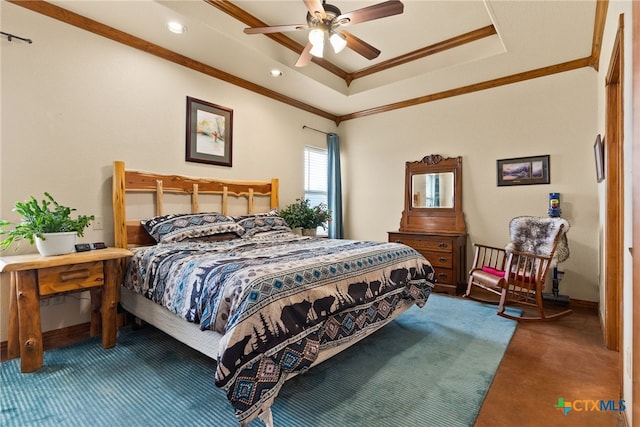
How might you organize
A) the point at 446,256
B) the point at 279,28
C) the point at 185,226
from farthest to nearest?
1. the point at 446,256
2. the point at 185,226
3. the point at 279,28

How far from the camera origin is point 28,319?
2.05 metres

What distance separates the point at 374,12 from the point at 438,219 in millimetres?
2985

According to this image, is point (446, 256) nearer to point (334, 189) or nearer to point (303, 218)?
point (303, 218)

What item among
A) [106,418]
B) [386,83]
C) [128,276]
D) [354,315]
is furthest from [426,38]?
[106,418]

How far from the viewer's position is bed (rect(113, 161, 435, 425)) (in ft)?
4.82

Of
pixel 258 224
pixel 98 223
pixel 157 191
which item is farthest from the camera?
pixel 258 224

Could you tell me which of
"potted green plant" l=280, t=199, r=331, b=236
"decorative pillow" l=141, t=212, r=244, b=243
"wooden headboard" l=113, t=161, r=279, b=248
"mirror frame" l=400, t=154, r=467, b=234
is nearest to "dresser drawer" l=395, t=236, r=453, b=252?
"mirror frame" l=400, t=154, r=467, b=234

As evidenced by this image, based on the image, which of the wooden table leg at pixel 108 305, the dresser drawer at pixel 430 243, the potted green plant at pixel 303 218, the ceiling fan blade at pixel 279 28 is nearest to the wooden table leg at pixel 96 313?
the wooden table leg at pixel 108 305

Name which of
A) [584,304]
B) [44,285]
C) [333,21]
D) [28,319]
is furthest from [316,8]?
[584,304]

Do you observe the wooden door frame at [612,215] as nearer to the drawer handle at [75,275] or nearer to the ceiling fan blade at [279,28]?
the ceiling fan blade at [279,28]

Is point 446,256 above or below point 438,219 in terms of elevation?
below

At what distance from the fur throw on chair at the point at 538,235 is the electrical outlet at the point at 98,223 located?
4017 millimetres

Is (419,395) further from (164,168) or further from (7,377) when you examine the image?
(164,168)

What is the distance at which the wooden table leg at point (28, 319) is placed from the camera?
2025 mm
